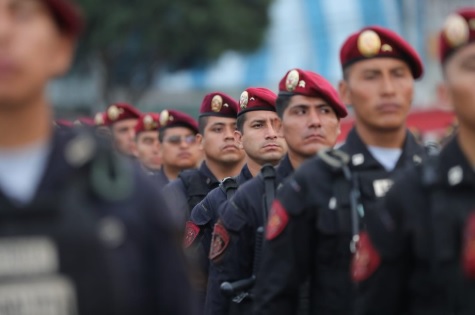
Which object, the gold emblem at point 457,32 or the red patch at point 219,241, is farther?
the red patch at point 219,241

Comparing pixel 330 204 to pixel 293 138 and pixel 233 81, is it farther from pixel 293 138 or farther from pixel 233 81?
pixel 233 81

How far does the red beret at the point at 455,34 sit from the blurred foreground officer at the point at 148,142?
8.87 m

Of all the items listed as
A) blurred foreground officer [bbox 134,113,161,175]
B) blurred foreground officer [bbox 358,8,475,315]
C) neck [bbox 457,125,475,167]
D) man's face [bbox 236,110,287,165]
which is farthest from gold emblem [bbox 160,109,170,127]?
neck [bbox 457,125,475,167]

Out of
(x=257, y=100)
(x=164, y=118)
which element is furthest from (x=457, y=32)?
(x=164, y=118)

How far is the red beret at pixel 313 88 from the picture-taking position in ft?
25.3

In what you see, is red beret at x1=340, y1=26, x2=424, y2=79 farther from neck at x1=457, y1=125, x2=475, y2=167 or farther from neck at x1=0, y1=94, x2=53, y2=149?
neck at x1=0, y1=94, x2=53, y2=149

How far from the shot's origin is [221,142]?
11.1 metres

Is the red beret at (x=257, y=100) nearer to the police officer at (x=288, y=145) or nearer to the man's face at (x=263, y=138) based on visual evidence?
the man's face at (x=263, y=138)

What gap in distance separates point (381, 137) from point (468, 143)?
1.41 m

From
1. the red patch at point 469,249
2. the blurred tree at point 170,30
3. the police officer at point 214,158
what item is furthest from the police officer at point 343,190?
the blurred tree at point 170,30

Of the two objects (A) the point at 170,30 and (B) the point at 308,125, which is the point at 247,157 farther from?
(A) the point at 170,30

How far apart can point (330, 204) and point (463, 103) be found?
1.43 meters

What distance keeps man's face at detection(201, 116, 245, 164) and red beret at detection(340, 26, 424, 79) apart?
4546 mm

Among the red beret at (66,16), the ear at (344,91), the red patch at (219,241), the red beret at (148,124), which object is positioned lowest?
the red patch at (219,241)
